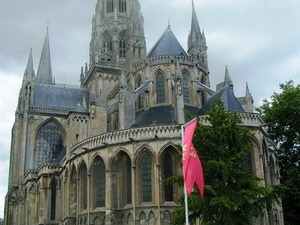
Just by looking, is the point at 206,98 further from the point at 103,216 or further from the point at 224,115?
the point at 224,115

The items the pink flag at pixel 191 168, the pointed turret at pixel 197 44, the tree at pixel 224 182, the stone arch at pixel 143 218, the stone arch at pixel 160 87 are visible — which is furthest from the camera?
the pointed turret at pixel 197 44

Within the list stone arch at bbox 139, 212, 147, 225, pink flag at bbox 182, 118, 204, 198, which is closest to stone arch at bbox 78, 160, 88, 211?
stone arch at bbox 139, 212, 147, 225

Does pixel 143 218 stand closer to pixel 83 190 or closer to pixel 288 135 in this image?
pixel 83 190

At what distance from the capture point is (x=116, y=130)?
32312mm

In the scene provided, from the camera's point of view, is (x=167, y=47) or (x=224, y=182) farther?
(x=167, y=47)

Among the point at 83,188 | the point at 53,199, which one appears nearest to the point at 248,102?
the point at 83,188

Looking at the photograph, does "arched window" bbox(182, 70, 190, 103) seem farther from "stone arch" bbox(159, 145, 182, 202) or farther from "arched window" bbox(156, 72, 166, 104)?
"stone arch" bbox(159, 145, 182, 202)

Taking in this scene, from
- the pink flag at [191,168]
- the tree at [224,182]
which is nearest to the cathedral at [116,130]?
the tree at [224,182]

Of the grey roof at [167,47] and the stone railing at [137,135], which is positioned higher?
the grey roof at [167,47]

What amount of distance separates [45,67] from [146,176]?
42.6 meters

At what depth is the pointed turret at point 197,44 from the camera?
53.7 metres

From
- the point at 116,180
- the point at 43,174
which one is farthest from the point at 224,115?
the point at 43,174

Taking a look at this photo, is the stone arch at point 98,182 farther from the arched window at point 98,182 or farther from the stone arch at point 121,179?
the stone arch at point 121,179

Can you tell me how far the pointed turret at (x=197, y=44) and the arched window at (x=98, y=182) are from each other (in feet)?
81.9
